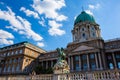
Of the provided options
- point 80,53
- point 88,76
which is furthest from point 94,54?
point 88,76

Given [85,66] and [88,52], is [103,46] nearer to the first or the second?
[88,52]

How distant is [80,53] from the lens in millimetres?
49344

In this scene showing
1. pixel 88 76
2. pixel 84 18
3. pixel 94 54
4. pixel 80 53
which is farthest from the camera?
pixel 84 18

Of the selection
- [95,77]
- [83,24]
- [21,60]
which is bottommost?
[95,77]

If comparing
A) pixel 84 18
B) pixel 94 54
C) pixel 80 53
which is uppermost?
pixel 84 18

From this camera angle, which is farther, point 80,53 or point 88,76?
point 80,53

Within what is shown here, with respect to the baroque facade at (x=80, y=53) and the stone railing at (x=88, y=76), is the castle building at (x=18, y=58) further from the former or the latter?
the stone railing at (x=88, y=76)

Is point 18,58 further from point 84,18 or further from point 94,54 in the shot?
point 84,18

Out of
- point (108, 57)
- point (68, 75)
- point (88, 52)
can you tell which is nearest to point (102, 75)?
point (68, 75)

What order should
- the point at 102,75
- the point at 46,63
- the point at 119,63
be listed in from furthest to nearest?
the point at 46,63 < the point at 119,63 < the point at 102,75

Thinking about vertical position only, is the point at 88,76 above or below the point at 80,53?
below

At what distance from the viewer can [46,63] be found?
Answer: 61875 millimetres

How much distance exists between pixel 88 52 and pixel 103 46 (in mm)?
6958

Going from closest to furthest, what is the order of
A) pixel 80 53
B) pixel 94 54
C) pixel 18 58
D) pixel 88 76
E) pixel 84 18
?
pixel 88 76
pixel 94 54
pixel 80 53
pixel 18 58
pixel 84 18
